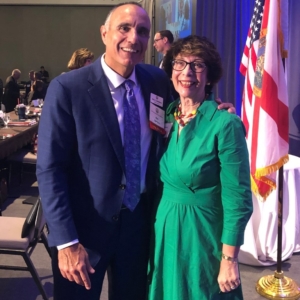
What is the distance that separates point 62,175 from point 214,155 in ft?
1.72

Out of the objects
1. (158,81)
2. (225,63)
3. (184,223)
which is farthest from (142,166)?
(225,63)

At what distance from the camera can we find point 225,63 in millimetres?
5246

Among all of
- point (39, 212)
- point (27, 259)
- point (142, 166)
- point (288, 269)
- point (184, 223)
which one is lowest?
point (288, 269)

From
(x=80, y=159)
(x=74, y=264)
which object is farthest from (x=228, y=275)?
(x=80, y=159)

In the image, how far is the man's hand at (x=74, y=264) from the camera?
1308mm

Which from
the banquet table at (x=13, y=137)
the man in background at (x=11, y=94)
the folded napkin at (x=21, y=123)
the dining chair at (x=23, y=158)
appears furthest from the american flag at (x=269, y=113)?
the man in background at (x=11, y=94)

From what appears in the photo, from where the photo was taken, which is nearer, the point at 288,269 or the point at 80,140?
the point at 80,140

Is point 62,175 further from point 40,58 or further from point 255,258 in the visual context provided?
point 40,58

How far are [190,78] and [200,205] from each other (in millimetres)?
460

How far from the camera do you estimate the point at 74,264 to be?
1314mm

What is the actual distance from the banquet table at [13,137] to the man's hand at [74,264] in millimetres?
2523

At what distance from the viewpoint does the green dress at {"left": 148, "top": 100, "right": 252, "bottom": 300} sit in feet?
4.42

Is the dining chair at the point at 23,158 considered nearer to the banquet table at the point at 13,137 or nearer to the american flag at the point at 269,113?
the banquet table at the point at 13,137

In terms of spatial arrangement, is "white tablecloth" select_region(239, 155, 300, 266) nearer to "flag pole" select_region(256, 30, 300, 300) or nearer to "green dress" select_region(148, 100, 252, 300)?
"flag pole" select_region(256, 30, 300, 300)
